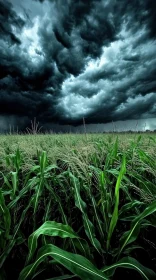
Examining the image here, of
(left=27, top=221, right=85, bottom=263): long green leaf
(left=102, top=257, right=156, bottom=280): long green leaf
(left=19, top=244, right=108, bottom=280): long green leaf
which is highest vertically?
(left=27, top=221, right=85, bottom=263): long green leaf

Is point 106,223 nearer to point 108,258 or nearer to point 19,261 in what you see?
point 108,258

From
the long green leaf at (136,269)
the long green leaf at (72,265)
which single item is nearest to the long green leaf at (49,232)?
the long green leaf at (72,265)

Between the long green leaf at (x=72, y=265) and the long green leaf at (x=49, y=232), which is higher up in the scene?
the long green leaf at (x=49, y=232)

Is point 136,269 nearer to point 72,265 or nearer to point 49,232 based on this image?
point 72,265

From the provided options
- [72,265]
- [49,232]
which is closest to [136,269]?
[72,265]

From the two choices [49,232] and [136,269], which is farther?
[49,232]

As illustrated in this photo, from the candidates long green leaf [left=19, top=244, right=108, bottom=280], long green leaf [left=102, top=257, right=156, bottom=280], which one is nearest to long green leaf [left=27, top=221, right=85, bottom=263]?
long green leaf [left=19, top=244, right=108, bottom=280]

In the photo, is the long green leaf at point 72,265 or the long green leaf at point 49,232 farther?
the long green leaf at point 49,232

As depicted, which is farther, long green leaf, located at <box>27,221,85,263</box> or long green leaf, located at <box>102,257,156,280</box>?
long green leaf, located at <box>27,221,85,263</box>

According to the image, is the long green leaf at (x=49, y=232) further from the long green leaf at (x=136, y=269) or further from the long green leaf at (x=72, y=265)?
the long green leaf at (x=136, y=269)

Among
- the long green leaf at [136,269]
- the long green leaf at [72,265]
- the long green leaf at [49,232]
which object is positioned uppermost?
the long green leaf at [49,232]

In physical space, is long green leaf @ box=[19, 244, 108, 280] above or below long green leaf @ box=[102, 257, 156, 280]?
above

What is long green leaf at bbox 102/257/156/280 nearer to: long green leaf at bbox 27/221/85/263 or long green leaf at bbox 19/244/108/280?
long green leaf at bbox 19/244/108/280

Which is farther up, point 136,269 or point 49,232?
point 49,232
